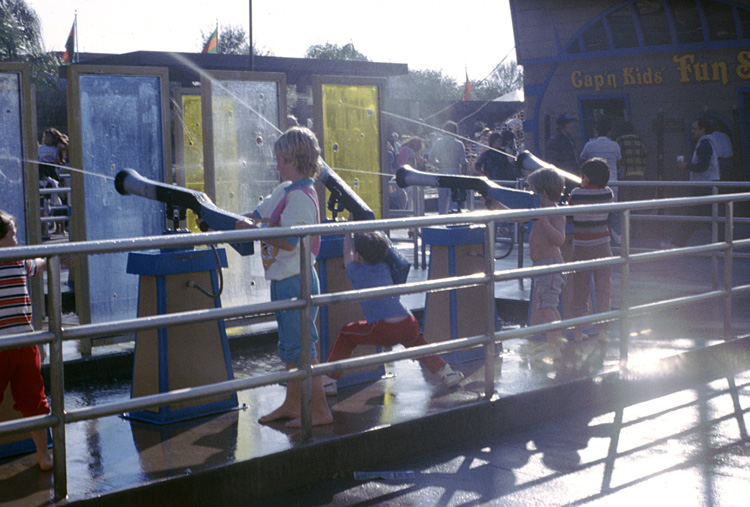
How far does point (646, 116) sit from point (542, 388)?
42.2 feet

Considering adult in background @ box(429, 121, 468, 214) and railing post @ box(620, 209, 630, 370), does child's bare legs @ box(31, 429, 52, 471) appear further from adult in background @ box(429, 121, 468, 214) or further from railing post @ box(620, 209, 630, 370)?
adult in background @ box(429, 121, 468, 214)

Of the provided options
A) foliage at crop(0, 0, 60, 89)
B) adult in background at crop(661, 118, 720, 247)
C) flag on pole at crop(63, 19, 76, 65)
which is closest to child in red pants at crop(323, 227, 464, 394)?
adult in background at crop(661, 118, 720, 247)

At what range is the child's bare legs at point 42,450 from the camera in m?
4.64

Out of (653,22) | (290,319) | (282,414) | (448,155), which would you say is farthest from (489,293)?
(653,22)

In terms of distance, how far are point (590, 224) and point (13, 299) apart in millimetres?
4628

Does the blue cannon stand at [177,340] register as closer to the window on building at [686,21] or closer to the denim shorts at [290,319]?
the denim shorts at [290,319]

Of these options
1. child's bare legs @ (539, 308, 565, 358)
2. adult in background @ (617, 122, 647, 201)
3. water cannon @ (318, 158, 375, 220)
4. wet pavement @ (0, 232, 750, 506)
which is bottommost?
wet pavement @ (0, 232, 750, 506)

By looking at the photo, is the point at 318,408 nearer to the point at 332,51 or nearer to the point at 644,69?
the point at 644,69

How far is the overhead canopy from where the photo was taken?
28.5 meters

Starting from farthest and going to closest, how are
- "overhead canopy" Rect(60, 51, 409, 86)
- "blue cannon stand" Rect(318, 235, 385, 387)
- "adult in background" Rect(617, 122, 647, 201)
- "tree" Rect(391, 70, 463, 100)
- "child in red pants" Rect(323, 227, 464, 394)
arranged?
"tree" Rect(391, 70, 463, 100) < "overhead canopy" Rect(60, 51, 409, 86) < "adult in background" Rect(617, 122, 647, 201) < "blue cannon stand" Rect(318, 235, 385, 387) < "child in red pants" Rect(323, 227, 464, 394)

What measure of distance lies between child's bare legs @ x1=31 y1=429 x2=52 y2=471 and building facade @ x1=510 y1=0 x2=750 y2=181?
14.2 metres

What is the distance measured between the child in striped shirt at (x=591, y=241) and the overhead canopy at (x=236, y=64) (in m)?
19.8

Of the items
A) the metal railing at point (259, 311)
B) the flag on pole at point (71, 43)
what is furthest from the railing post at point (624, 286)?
the flag on pole at point (71, 43)

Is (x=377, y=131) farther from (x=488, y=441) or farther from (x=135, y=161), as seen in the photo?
(x=488, y=441)
